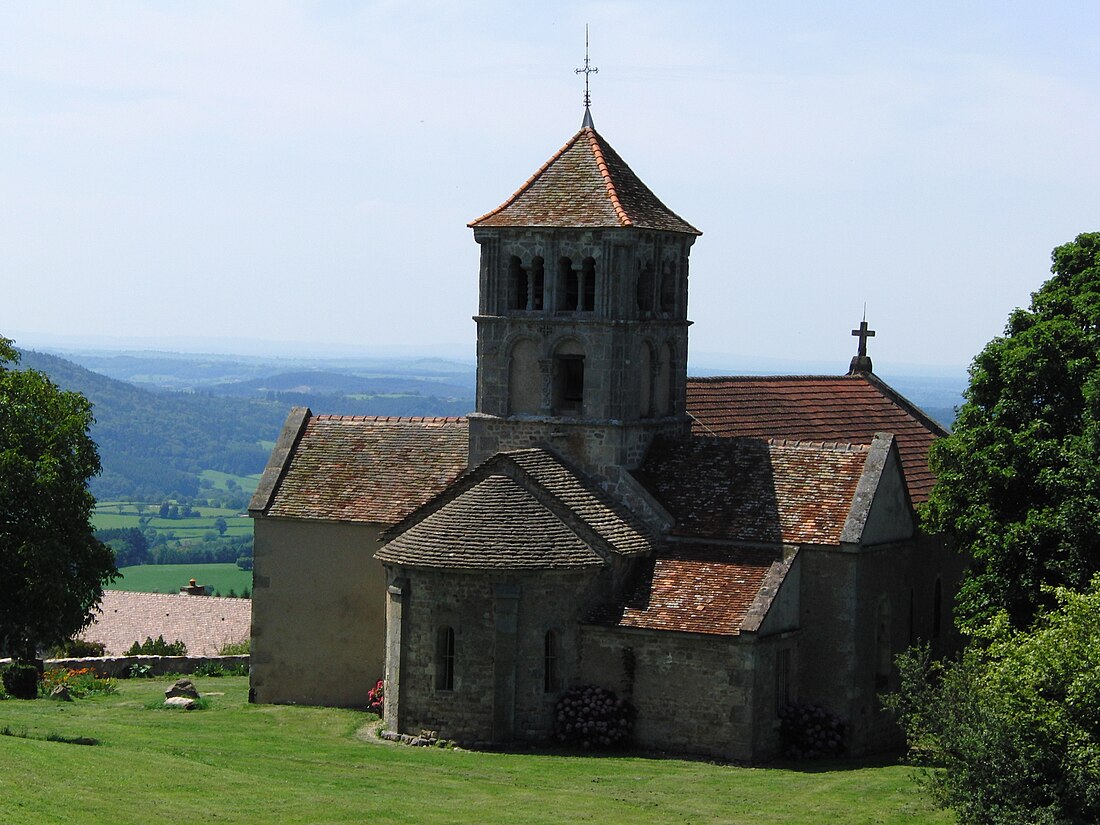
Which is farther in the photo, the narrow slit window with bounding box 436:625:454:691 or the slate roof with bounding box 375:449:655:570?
the narrow slit window with bounding box 436:625:454:691

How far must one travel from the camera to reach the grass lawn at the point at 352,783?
27969 mm

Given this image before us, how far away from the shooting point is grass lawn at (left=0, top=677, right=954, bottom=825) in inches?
1101

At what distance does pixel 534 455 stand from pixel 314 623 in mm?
7417

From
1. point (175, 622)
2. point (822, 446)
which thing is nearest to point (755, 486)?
point (822, 446)

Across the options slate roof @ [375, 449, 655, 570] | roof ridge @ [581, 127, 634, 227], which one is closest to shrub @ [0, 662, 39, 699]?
slate roof @ [375, 449, 655, 570]

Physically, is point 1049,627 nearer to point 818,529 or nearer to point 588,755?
point 818,529

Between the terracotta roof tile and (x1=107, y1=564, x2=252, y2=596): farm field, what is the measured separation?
302ft

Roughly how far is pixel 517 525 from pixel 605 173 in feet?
29.0

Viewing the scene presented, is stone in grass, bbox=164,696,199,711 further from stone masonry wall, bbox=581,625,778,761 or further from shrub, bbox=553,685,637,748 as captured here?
stone masonry wall, bbox=581,625,778,761

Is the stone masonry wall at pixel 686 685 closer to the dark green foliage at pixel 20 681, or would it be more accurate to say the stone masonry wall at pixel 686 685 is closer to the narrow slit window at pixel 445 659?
the narrow slit window at pixel 445 659

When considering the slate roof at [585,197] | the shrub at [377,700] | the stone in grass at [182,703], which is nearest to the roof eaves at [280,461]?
the stone in grass at [182,703]

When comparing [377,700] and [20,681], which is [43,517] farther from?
[377,700]

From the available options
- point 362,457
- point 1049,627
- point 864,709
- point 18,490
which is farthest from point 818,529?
point 18,490

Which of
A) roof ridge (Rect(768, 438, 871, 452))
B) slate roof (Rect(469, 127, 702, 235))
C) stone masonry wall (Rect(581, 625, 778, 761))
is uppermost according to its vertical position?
slate roof (Rect(469, 127, 702, 235))
